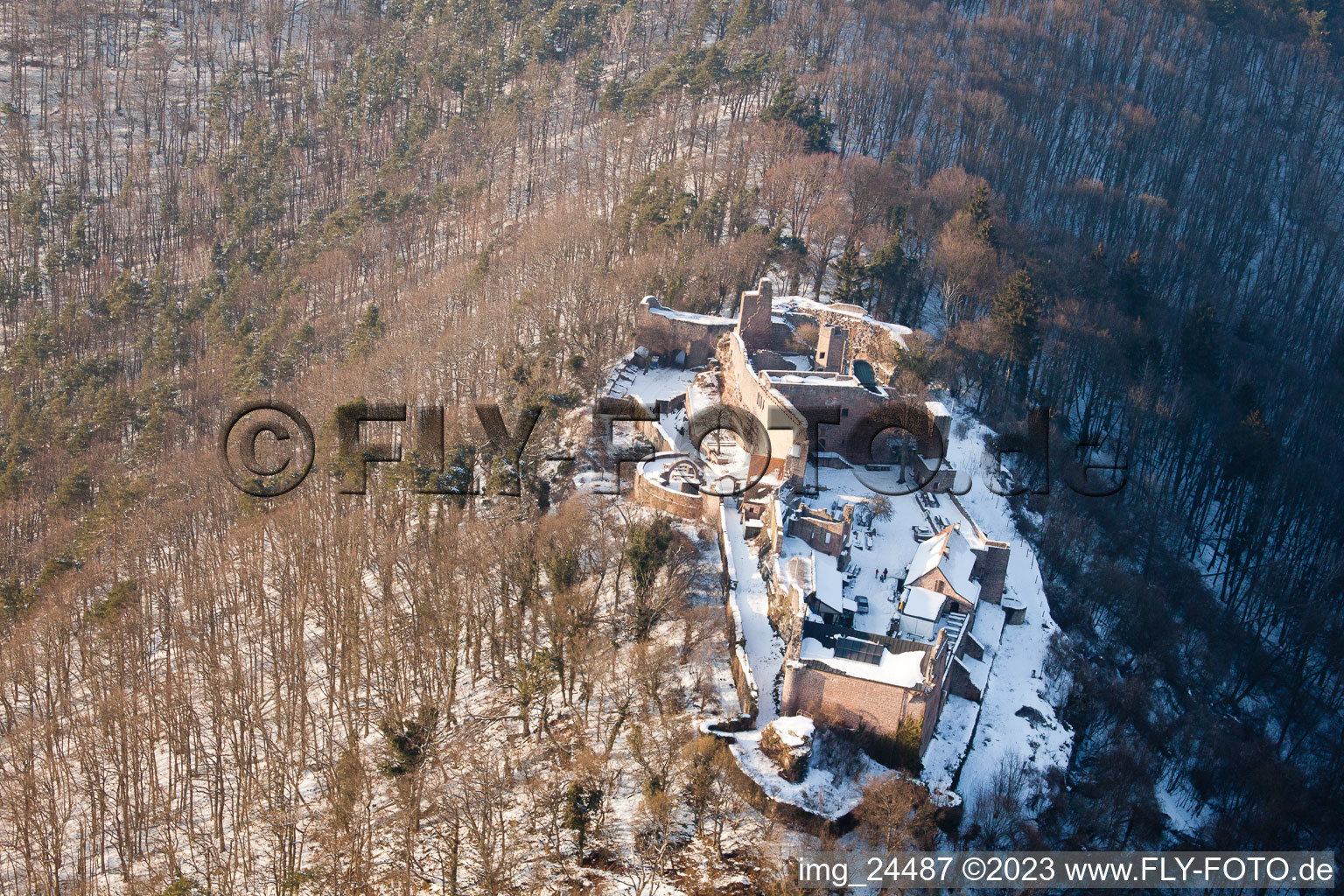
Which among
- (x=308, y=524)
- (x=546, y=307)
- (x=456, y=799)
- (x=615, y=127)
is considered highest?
(x=615, y=127)

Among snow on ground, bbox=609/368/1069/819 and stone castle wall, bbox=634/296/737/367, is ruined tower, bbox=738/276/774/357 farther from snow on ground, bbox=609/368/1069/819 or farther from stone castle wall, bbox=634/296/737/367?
snow on ground, bbox=609/368/1069/819

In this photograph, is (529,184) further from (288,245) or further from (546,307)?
(546,307)

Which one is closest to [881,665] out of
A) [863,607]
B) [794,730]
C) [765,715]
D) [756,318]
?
[794,730]

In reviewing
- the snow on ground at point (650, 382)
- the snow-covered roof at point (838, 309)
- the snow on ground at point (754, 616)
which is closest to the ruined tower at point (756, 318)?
the snow-covered roof at point (838, 309)

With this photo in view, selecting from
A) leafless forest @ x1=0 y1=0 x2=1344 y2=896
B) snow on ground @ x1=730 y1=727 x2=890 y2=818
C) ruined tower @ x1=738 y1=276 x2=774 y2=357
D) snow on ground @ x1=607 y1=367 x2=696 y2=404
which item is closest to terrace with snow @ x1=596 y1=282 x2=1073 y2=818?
snow on ground @ x1=730 y1=727 x2=890 y2=818

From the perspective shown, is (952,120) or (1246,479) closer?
(1246,479)

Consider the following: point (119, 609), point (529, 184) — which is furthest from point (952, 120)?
point (119, 609)
